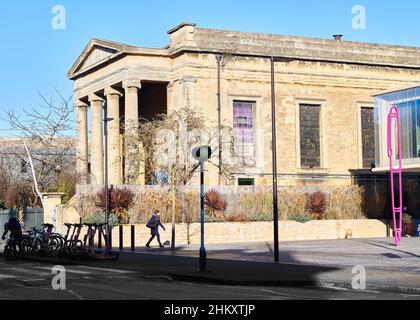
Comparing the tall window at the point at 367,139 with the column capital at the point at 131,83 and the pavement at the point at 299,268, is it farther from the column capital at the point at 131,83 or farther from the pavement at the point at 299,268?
the pavement at the point at 299,268

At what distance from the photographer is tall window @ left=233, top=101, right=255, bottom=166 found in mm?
58781

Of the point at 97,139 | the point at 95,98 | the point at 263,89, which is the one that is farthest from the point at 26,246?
the point at 95,98

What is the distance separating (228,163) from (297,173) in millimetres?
9409

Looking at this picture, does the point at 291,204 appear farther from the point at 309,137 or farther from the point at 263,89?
the point at 309,137

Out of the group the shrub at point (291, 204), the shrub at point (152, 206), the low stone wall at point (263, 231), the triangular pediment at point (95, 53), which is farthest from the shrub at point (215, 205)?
the triangular pediment at point (95, 53)

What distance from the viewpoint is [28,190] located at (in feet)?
215

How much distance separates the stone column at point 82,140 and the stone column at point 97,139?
732 mm

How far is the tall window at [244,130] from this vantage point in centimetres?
5878

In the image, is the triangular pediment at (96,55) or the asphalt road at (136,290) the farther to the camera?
the triangular pediment at (96,55)

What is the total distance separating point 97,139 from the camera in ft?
210

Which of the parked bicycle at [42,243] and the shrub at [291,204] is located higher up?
the shrub at [291,204]

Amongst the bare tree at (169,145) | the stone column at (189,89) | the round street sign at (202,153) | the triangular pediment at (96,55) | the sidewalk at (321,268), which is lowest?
the sidewalk at (321,268)

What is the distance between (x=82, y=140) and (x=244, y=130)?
14907 millimetres
